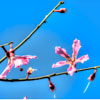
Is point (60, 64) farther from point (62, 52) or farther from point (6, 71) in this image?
point (6, 71)

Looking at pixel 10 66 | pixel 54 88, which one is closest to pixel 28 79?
pixel 10 66

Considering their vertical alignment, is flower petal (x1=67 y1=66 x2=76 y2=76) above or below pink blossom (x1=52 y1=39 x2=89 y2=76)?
below

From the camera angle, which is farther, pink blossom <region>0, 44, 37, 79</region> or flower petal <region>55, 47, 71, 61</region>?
flower petal <region>55, 47, 71, 61</region>

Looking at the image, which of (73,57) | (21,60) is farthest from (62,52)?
(21,60)

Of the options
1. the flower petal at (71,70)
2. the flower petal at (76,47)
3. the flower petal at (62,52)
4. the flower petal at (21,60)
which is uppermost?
the flower petal at (76,47)

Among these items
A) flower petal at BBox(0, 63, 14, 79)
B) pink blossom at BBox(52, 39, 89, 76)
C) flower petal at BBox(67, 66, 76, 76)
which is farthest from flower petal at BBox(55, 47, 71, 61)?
flower petal at BBox(0, 63, 14, 79)

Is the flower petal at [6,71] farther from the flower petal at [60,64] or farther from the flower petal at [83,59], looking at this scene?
the flower petal at [83,59]

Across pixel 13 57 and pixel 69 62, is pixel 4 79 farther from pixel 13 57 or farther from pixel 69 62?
pixel 69 62

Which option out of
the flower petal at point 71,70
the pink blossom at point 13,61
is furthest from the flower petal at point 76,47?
the pink blossom at point 13,61

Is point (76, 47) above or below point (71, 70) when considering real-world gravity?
above

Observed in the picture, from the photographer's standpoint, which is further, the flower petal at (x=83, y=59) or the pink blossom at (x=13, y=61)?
the flower petal at (x=83, y=59)

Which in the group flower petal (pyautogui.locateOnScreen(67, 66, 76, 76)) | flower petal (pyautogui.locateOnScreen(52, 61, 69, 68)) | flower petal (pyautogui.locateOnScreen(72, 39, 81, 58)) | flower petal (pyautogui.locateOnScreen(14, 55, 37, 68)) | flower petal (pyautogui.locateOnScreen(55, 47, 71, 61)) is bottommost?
flower petal (pyautogui.locateOnScreen(67, 66, 76, 76))

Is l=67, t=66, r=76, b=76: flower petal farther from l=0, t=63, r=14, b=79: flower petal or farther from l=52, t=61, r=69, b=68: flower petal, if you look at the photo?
l=0, t=63, r=14, b=79: flower petal

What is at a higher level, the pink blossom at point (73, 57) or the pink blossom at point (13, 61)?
the pink blossom at point (73, 57)
